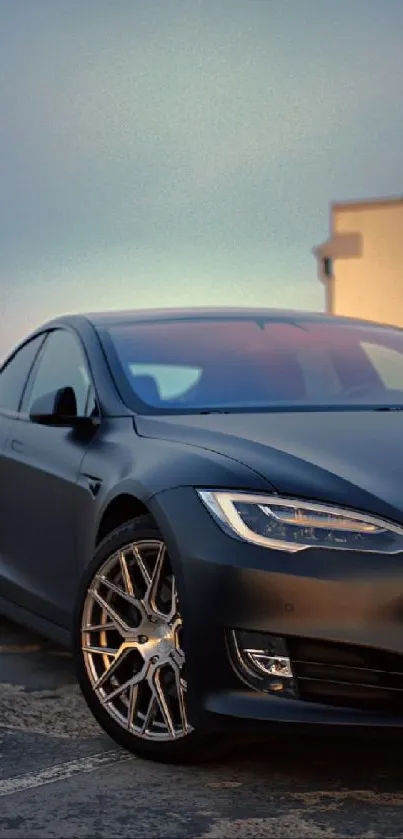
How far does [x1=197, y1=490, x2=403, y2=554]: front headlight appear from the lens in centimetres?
394

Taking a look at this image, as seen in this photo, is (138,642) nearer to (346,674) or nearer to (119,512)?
(119,512)

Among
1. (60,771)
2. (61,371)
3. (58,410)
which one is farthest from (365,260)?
(60,771)

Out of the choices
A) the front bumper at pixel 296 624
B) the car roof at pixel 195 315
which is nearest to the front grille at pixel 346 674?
the front bumper at pixel 296 624

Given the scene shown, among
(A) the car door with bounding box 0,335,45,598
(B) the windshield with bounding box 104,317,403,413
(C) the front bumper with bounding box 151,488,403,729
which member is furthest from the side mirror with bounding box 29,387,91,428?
(C) the front bumper with bounding box 151,488,403,729

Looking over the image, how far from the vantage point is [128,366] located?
18.0 ft

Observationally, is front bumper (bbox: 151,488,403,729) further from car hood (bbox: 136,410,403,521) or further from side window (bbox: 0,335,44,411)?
side window (bbox: 0,335,44,411)

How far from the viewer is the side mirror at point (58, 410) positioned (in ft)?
17.1

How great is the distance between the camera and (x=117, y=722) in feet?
14.8

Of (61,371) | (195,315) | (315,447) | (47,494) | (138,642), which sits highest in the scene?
(195,315)

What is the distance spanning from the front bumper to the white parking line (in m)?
0.43

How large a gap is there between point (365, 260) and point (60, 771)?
31318 millimetres

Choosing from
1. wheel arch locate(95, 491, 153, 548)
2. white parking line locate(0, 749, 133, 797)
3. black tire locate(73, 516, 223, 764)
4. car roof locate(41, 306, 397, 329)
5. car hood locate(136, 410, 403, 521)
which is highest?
car roof locate(41, 306, 397, 329)

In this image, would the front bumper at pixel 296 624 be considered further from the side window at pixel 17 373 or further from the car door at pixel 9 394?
the side window at pixel 17 373

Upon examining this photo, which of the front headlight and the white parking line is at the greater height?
the front headlight
